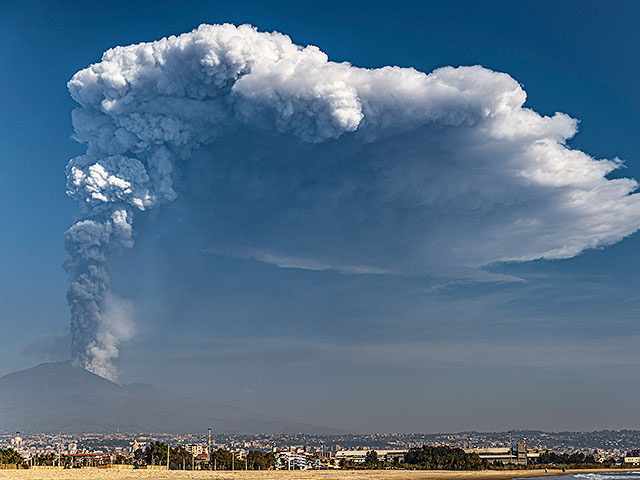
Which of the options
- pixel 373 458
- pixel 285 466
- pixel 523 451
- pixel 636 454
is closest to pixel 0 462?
pixel 285 466

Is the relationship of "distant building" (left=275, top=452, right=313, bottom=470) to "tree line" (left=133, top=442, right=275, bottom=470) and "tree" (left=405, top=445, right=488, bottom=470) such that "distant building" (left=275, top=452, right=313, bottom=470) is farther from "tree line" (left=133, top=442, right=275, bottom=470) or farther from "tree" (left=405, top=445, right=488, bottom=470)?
"tree" (left=405, top=445, right=488, bottom=470)

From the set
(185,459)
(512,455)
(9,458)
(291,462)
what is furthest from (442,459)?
(9,458)

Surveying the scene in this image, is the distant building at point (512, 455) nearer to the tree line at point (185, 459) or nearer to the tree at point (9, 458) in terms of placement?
the tree line at point (185, 459)

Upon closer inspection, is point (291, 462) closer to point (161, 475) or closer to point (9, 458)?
point (9, 458)

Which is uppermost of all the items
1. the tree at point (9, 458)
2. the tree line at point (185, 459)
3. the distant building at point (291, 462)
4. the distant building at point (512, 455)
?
the tree at point (9, 458)

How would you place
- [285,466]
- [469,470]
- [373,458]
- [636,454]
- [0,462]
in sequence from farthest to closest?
[636,454] → [373,458] → [285,466] → [469,470] → [0,462]

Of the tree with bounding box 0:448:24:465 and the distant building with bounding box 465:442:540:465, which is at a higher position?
the tree with bounding box 0:448:24:465

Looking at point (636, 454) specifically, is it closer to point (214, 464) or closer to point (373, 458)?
point (373, 458)

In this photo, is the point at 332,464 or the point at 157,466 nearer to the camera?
the point at 157,466

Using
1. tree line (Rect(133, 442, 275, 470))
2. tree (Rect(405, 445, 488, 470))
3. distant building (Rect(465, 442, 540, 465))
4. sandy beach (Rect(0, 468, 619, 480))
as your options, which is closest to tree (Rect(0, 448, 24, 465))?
sandy beach (Rect(0, 468, 619, 480))

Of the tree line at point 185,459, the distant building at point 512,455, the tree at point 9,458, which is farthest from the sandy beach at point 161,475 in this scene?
the distant building at point 512,455

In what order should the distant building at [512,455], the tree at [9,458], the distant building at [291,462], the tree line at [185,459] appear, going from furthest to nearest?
the distant building at [512,455] < the distant building at [291,462] < the tree line at [185,459] < the tree at [9,458]
